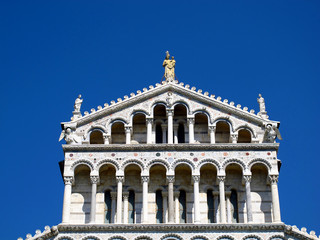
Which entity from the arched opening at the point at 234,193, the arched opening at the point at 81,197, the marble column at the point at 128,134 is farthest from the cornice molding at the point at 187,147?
the arched opening at the point at 81,197

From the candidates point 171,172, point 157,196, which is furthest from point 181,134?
point 157,196

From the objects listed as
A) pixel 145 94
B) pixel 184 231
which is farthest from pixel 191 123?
pixel 184 231

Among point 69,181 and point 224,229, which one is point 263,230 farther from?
point 69,181

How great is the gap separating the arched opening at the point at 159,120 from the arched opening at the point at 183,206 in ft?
6.54

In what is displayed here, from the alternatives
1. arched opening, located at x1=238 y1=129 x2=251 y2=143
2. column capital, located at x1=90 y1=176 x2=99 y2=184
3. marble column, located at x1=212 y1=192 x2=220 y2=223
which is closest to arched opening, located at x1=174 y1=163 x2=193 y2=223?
marble column, located at x1=212 y1=192 x2=220 y2=223

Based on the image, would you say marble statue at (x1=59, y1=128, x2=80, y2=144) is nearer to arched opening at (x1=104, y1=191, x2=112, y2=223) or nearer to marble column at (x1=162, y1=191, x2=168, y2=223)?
arched opening at (x1=104, y1=191, x2=112, y2=223)

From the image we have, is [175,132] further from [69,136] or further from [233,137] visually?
[69,136]

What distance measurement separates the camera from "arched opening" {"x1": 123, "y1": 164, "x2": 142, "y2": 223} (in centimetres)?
3000

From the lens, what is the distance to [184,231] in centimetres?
2880

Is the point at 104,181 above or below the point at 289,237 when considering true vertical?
above

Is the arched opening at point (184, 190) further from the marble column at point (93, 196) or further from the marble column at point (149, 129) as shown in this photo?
the marble column at point (93, 196)

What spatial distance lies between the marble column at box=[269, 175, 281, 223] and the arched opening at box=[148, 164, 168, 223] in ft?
11.0

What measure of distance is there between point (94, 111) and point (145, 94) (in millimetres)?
1801

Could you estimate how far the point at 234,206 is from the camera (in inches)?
1190
